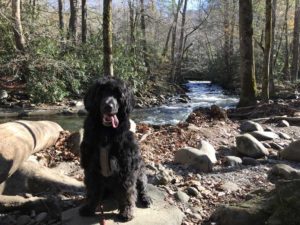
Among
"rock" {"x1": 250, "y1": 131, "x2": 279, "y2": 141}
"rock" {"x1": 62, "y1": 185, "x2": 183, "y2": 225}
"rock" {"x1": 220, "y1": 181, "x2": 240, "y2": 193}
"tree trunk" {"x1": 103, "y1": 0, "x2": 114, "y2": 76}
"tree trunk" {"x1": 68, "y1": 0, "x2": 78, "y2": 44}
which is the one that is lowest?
"rock" {"x1": 220, "y1": 181, "x2": 240, "y2": 193}

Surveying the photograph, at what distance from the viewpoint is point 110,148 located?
4.11 m

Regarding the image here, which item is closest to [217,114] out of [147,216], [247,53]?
[247,53]

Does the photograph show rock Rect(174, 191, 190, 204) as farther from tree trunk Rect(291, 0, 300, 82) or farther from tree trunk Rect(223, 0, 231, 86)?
tree trunk Rect(223, 0, 231, 86)

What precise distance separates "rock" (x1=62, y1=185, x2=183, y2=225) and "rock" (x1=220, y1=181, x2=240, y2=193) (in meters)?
1.24

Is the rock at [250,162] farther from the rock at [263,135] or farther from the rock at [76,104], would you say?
the rock at [76,104]

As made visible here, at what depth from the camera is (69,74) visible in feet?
65.6

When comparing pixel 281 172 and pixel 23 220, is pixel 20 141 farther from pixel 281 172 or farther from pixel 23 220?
pixel 281 172

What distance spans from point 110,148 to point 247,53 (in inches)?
379

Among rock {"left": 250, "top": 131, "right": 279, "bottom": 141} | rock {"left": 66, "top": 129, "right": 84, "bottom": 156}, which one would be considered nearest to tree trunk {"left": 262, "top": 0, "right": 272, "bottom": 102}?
rock {"left": 250, "top": 131, "right": 279, "bottom": 141}

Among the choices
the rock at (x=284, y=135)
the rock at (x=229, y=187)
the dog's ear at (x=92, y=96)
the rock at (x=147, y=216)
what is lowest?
the rock at (x=229, y=187)

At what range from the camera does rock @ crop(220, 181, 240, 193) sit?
5.84m

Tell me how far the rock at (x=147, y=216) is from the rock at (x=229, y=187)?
1.24 meters

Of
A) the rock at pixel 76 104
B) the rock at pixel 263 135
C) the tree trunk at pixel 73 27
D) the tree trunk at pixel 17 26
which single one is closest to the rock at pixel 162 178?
the rock at pixel 263 135

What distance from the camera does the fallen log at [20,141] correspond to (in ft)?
16.9
